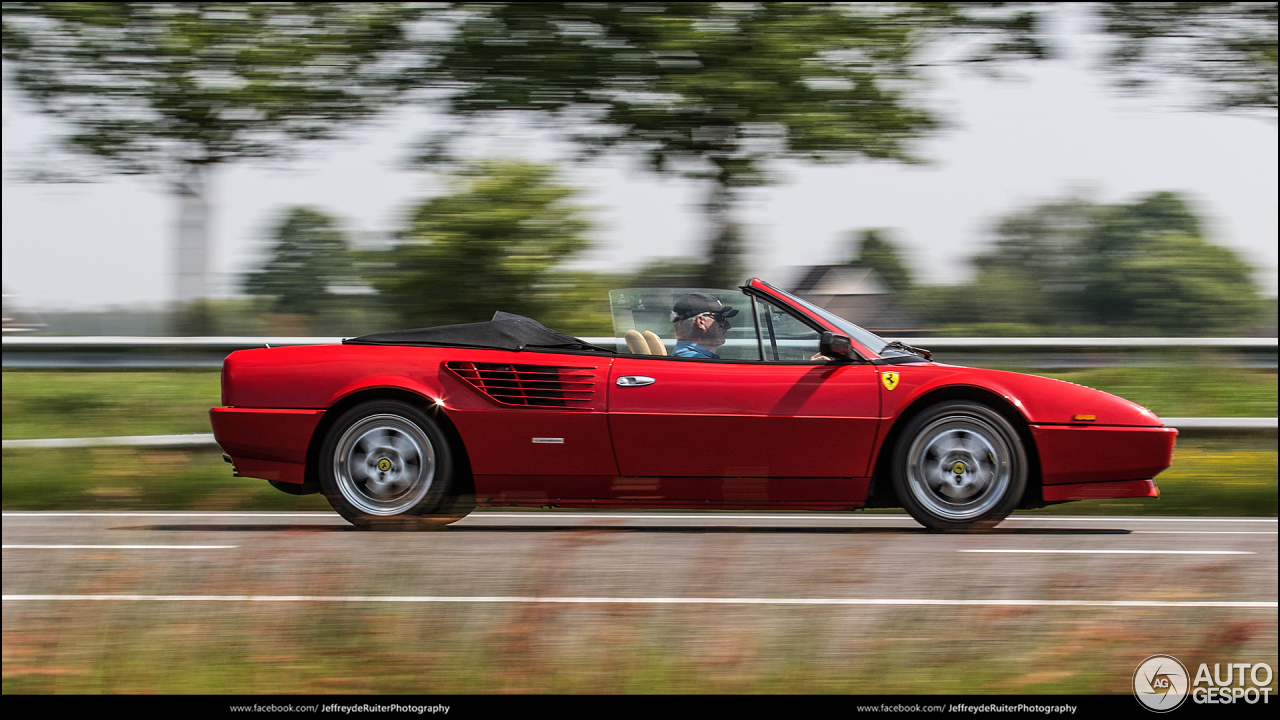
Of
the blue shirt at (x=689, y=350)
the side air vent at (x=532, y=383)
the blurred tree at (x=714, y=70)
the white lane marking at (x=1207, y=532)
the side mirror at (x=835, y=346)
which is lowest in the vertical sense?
the white lane marking at (x=1207, y=532)

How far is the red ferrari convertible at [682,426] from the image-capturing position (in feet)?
17.4

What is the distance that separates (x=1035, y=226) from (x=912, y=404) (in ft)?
19.8

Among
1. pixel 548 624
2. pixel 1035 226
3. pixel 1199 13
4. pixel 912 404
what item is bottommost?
pixel 548 624

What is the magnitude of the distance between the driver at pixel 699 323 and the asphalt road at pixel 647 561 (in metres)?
0.93

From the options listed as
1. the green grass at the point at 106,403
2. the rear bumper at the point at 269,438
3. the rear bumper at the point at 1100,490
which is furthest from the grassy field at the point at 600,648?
the green grass at the point at 106,403

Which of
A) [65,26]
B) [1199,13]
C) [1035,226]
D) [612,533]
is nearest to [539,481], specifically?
[612,533]

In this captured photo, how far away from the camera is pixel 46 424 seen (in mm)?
8141

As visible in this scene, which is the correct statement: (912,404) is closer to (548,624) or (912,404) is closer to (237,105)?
(548,624)

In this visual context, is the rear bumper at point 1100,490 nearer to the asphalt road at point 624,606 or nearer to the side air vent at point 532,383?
the asphalt road at point 624,606

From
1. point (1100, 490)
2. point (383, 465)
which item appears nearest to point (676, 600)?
point (383, 465)

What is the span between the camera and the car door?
530 cm

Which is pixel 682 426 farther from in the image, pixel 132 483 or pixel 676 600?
pixel 132 483

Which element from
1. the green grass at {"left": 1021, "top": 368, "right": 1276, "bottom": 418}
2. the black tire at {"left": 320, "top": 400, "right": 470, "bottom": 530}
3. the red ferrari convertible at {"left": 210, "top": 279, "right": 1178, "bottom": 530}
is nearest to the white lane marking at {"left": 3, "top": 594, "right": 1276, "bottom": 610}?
the red ferrari convertible at {"left": 210, "top": 279, "right": 1178, "bottom": 530}

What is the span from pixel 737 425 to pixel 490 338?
1329 millimetres
